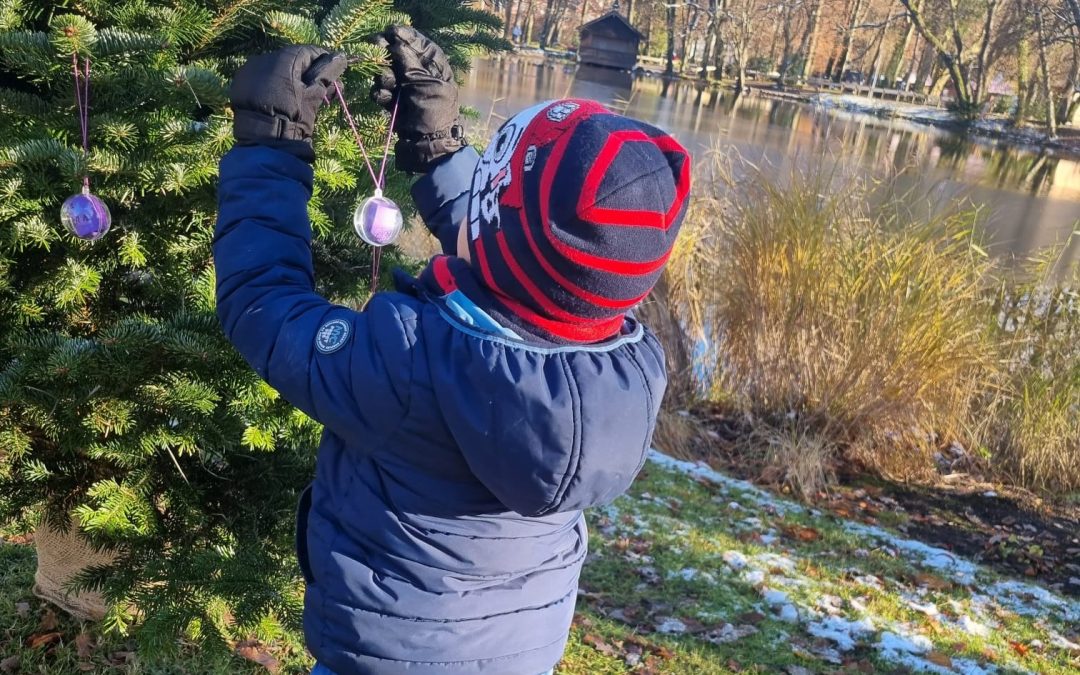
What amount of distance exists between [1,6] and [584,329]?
1.27m

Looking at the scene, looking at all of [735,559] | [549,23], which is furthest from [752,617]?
[549,23]

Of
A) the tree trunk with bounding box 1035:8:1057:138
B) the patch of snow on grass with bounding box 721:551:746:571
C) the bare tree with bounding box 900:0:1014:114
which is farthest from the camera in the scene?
the bare tree with bounding box 900:0:1014:114

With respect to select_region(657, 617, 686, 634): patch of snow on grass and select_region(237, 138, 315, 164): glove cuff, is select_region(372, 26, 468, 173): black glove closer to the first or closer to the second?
select_region(237, 138, 315, 164): glove cuff

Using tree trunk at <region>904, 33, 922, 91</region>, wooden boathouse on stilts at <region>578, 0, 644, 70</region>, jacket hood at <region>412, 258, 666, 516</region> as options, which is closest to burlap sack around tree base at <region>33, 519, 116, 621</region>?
jacket hood at <region>412, 258, 666, 516</region>

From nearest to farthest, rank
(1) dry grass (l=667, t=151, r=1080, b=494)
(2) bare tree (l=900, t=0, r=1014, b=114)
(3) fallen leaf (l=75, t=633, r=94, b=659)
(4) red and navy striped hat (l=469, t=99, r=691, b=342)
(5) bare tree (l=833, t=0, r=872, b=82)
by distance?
(4) red and navy striped hat (l=469, t=99, r=691, b=342) < (3) fallen leaf (l=75, t=633, r=94, b=659) < (1) dry grass (l=667, t=151, r=1080, b=494) < (5) bare tree (l=833, t=0, r=872, b=82) < (2) bare tree (l=900, t=0, r=1014, b=114)

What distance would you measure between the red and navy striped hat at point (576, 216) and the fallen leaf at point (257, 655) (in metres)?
1.93

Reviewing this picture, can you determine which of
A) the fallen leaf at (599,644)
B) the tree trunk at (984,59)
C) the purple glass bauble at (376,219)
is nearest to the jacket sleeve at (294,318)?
the purple glass bauble at (376,219)

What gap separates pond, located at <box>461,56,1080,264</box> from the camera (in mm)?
6820

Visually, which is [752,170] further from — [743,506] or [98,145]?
[98,145]

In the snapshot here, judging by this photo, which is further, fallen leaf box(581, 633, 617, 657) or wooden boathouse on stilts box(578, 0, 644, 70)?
wooden boathouse on stilts box(578, 0, 644, 70)

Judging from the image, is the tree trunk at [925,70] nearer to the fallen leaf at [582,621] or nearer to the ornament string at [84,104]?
the fallen leaf at [582,621]

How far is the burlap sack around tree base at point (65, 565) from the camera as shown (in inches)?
93.2

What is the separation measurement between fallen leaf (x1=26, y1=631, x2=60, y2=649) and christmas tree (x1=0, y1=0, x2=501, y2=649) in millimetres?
554

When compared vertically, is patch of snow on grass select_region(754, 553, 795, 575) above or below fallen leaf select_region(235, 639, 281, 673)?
below
